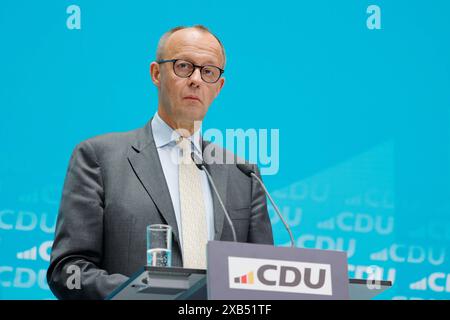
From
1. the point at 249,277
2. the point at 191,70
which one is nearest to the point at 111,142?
the point at 191,70

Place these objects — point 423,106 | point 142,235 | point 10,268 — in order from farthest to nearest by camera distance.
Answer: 1. point 423,106
2. point 10,268
3. point 142,235

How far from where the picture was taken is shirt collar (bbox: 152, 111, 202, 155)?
125 inches

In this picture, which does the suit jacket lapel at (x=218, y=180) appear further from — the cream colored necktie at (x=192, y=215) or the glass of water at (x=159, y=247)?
the glass of water at (x=159, y=247)

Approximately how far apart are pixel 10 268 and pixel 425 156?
6.96 ft

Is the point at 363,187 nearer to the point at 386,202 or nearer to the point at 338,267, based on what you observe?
the point at 386,202

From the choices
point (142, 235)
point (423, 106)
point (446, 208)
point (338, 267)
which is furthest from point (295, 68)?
point (338, 267)

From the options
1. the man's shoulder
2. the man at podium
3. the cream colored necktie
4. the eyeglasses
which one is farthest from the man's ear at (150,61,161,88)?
the cream colored necktie

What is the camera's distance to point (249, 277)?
7.18ft

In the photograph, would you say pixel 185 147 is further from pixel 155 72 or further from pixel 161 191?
pixel 155 72

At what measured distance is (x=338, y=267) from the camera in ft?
7.64

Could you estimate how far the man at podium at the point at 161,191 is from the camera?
2854 millimetres

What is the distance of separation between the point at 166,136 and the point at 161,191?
11.7 inches

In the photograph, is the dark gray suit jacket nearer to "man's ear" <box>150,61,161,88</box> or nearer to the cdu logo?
"man's ear" <box>150,61,161,88</box>

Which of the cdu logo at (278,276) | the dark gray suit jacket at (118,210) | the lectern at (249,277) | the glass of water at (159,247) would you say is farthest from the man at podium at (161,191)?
the cdu logo at (278,276)
